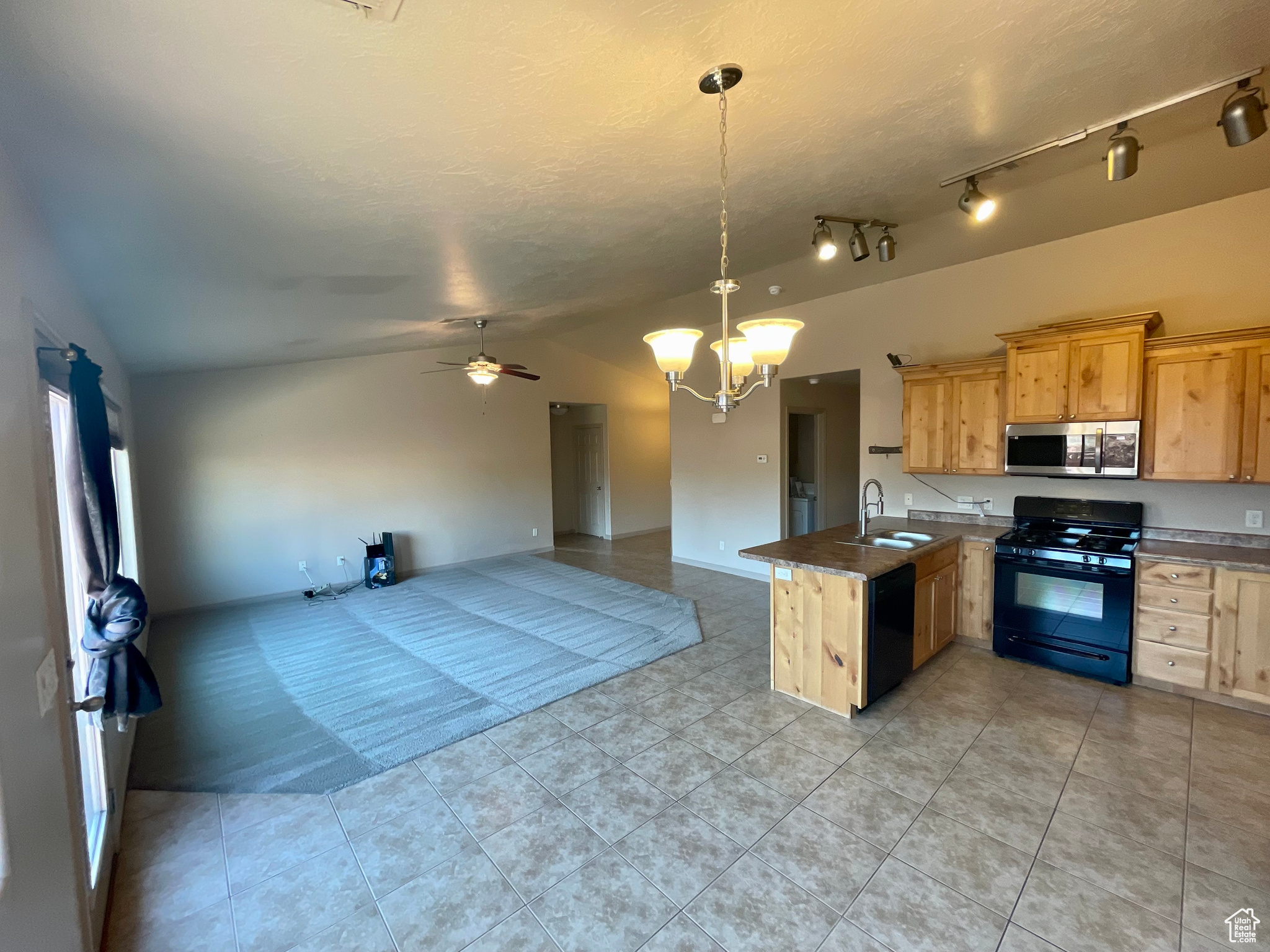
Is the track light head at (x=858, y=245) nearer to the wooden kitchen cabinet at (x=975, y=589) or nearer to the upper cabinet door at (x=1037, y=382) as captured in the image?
the upper cabinet door at (x=1037, y=382)

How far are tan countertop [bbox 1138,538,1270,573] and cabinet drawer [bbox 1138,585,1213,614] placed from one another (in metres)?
0.19

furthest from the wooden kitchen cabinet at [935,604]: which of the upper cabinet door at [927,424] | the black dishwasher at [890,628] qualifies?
the upper cabinet door at [927,424]

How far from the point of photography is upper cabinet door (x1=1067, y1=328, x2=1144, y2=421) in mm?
3320

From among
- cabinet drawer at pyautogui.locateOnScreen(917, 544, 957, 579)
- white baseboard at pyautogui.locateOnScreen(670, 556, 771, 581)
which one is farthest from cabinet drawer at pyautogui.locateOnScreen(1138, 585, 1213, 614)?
white baseboard at pyautogui.locateOnScreen(670, 556, 771, 581)

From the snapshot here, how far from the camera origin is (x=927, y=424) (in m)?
4.32

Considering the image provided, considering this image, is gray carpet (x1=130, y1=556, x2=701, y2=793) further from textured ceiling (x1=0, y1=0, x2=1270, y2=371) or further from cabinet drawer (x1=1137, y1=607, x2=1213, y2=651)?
cabinet drawer (x1=1137, y1=607, x2=1213, y2=651)

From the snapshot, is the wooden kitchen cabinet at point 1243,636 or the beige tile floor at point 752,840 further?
the wooden kitchen cabinet at point 1243,636

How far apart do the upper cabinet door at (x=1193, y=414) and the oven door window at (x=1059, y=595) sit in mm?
813

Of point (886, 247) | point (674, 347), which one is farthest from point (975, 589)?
point (674, 347)

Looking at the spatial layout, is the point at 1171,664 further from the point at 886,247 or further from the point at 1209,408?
the point at 886,247

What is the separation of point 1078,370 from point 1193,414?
63 cm

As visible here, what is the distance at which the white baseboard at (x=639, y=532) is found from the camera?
9062mm

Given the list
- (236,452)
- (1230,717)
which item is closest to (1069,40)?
(1230,717)

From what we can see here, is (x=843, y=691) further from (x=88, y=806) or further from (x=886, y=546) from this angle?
(x=88, y=806)
